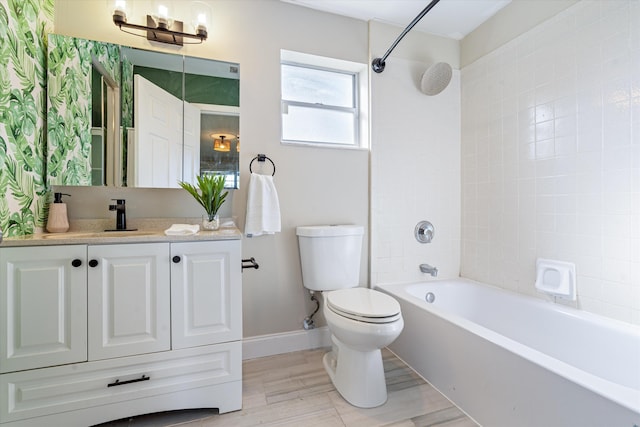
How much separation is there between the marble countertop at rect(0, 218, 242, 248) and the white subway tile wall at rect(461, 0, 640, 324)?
5.92ft

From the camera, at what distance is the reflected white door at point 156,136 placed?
5.20ft

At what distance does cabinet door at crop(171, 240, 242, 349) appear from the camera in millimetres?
1256

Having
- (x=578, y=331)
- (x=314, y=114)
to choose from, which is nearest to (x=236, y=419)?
(x=578, y=331)

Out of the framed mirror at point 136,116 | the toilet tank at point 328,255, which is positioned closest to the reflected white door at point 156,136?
the framed mirror at point 136,116

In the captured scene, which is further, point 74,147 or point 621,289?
point 74,147

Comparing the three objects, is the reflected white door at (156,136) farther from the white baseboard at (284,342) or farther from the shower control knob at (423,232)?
the shower control knob at (423,232)

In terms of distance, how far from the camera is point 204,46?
1.71 metres

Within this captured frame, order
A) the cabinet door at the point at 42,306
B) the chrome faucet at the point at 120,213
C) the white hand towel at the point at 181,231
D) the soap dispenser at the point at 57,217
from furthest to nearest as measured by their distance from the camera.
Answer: the chrome faucet at the point at 120,213 → the soap dispenser at the point at 57,217 → the white hand towel at the point at 181,231 → the cabinet door at the point at 42,306

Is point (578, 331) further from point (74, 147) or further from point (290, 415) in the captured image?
point (74, 147)

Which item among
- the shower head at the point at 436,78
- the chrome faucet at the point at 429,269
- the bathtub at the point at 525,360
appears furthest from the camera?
the chrome faucet at the point at 429,269

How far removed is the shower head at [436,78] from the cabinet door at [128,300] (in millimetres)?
2049

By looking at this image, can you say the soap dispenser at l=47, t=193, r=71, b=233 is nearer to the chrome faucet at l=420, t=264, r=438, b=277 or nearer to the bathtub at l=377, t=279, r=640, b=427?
the bathtub at l=377, t=279, r=640, b=427

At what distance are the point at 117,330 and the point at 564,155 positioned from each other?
2449mm

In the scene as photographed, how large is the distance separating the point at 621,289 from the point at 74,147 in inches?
115
